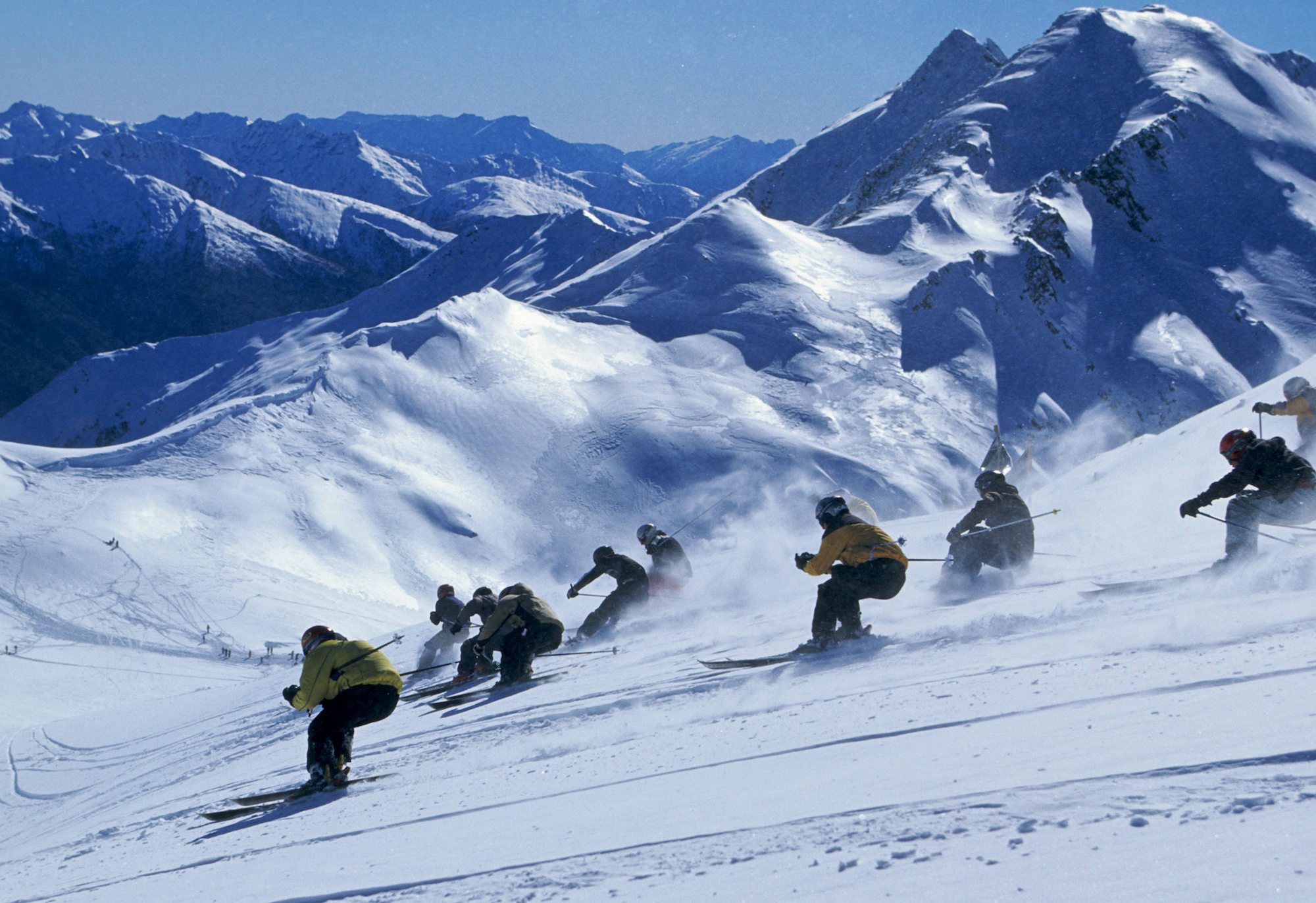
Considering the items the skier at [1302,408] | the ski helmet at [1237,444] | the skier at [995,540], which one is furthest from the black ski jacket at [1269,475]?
the skier at [1302,408]

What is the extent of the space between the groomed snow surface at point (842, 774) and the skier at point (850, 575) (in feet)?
1.30

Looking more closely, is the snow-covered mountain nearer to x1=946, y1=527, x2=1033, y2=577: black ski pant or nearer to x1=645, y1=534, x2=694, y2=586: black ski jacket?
x1=645, y1=534, x2=694, y2=586: black ski jacket

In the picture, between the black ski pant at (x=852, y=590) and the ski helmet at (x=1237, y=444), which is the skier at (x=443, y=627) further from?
the ski helmet at (x=1237, y=444)

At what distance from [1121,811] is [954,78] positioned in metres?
147

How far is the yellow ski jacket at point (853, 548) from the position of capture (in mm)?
8680

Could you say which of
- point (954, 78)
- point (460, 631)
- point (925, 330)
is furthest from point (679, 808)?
point (954, 78)

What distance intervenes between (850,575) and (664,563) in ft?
19.0

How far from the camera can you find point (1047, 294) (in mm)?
70562

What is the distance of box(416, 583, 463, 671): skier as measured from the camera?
1385cm

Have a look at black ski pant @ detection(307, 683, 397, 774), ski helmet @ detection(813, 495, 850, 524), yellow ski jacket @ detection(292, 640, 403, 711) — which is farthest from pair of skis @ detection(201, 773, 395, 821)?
ski helmet @ detection(813, 495, 850, 524)

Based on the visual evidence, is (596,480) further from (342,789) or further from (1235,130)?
(1235,130)

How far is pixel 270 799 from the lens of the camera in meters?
7.83

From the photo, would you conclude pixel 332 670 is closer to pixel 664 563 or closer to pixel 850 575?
pixel 850 575

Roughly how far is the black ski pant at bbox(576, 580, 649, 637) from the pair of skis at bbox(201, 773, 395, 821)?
Answer: 5253mm
